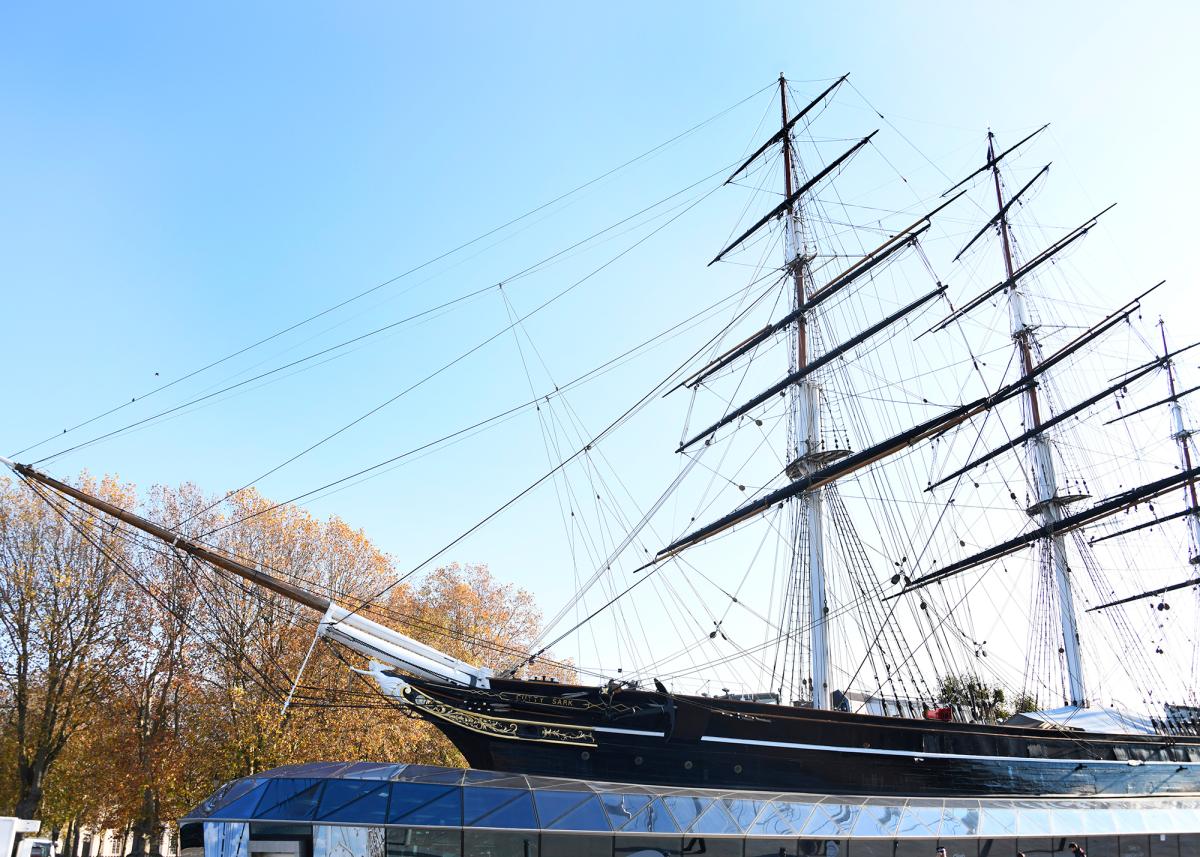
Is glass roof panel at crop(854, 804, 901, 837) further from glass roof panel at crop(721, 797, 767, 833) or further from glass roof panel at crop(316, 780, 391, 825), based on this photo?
glass roof panel at crop(316, 780, 391, 825)

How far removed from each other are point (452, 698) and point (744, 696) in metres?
7.29

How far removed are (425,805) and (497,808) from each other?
1.21m

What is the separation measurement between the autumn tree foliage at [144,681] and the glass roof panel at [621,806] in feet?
29.6

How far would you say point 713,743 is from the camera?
1805 cm

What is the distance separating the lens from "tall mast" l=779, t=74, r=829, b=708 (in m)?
24.2

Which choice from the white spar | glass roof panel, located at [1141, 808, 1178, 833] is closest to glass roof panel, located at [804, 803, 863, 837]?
the white spar

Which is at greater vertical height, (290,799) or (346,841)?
(290,799)

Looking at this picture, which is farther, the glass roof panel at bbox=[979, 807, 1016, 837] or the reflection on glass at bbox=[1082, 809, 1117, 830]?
the reflection on glass at bbox=[1082, 809, 1117, 830]

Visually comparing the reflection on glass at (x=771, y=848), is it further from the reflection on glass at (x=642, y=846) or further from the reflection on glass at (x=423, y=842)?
the reflection on glass at (x=423, y=842)

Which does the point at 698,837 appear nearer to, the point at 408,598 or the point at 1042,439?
the point at 408,598

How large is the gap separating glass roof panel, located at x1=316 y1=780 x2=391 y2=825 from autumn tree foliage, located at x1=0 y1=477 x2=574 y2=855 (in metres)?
9.48

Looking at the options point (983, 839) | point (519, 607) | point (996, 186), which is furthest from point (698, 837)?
point (996, 186)

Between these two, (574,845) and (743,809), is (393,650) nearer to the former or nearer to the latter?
(574,845)

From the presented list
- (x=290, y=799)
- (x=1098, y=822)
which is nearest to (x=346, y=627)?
(x=290, y=799)
